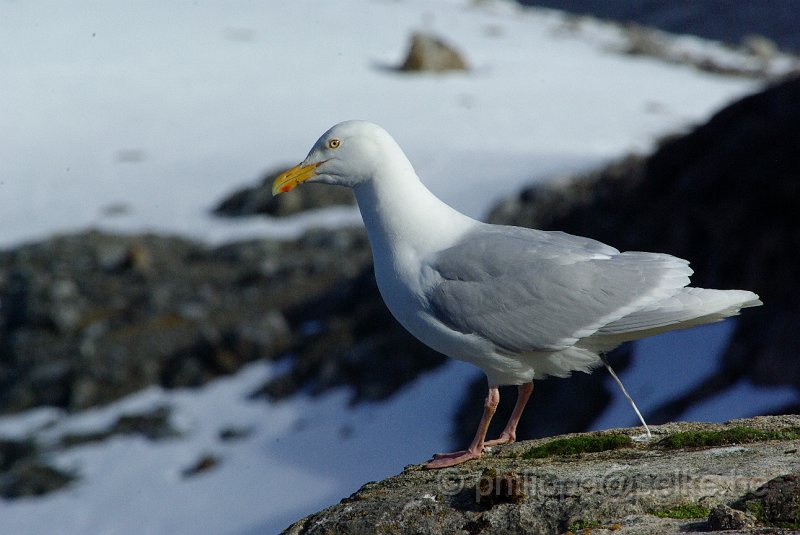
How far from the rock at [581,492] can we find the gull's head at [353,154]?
1941 mm

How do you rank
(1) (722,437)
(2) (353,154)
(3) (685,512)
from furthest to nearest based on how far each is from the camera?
(2) (353,154), (1) (722,437), (3) (685,512)

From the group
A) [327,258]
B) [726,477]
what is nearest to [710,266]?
[327,258]

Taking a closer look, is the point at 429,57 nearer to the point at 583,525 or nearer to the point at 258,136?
the point at 258,136

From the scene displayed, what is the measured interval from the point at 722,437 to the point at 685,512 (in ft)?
3.70

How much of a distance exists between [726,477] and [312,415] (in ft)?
38.5

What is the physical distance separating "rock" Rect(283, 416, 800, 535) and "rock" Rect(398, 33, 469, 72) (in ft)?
77.4

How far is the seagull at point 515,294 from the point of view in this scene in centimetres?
632

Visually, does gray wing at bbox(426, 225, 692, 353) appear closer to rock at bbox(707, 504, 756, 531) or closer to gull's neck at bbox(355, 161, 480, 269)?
gull's neck at bbox(355, 161, 480, 269)

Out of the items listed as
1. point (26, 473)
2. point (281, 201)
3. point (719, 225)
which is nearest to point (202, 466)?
point (26, 473)

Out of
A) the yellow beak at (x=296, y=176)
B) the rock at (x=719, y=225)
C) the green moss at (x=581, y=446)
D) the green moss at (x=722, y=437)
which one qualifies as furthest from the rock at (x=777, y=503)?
the rock at (x=719, y=225)

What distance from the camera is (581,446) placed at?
6148mm

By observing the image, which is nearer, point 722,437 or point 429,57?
point 722,437

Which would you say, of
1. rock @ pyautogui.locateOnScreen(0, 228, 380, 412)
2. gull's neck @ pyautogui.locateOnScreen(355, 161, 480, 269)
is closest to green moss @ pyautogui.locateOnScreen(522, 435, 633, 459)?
gull's neck @ pyautogui.locateOnScreen(355, 161, 480, 269)

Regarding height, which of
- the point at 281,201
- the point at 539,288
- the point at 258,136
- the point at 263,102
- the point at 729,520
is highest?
the point at 539,288
